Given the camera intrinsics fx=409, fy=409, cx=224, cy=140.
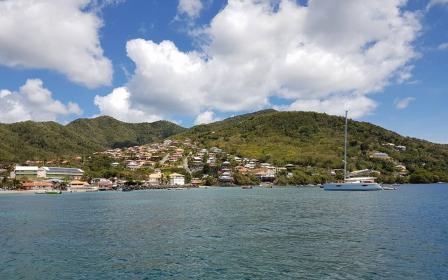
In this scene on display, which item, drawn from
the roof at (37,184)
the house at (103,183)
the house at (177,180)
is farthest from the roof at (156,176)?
the roof at (37,184)

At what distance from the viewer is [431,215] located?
53.2 meters

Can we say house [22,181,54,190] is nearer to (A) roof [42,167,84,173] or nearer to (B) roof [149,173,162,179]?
(A) roof [42,167,84,173]

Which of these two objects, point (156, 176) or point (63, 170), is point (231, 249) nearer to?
point (156, 176)

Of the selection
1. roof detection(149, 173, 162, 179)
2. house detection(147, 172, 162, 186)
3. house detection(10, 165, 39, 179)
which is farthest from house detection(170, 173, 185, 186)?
house detection(10, 165, 39, 179)

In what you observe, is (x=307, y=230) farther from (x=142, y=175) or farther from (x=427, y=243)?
(x=142, y=175)

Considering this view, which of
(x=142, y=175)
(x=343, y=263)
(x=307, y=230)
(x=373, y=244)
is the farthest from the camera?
(x=142, y=175)

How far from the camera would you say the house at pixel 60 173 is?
18275 cm

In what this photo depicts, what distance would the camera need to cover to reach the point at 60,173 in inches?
7274

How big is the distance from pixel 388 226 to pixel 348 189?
3477 inches

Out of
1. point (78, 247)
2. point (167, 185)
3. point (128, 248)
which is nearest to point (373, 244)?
point (128, 248)

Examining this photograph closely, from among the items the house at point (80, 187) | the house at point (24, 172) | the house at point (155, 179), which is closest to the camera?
the house at point (80, 187)

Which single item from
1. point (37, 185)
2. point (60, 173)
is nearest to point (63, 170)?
point (60, 173)

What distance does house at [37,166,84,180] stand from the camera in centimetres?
18275

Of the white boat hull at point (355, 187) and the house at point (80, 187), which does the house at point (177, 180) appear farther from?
the white boat hull at point (355, 187)
